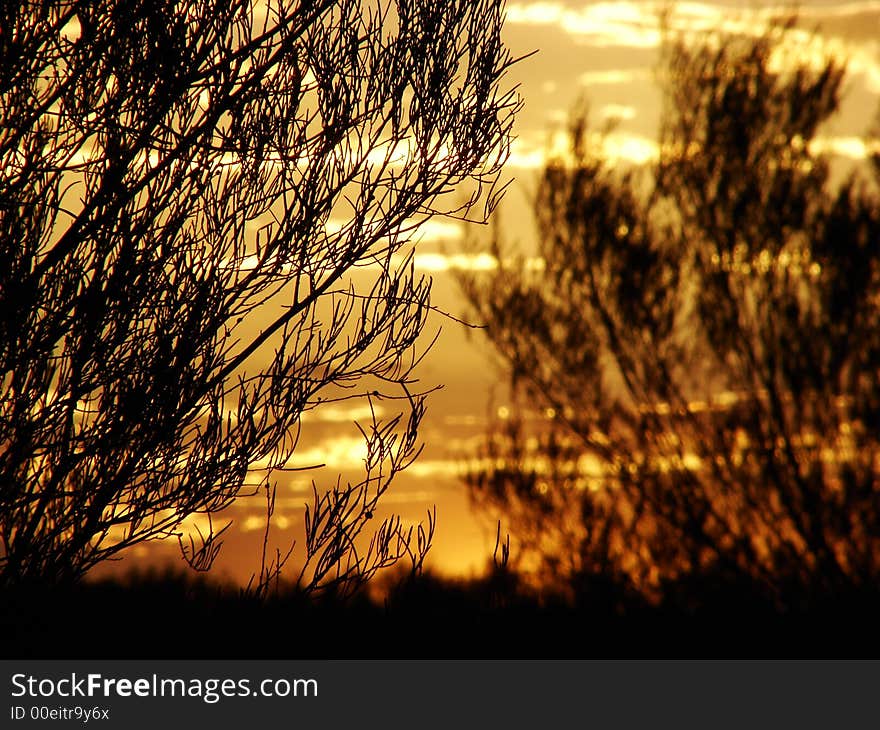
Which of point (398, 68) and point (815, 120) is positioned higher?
point (815, 120)

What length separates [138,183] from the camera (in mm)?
5469

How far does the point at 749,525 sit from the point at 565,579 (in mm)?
2126

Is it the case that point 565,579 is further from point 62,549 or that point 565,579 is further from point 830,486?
point 62,549

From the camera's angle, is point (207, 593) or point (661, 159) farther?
point (661, 159)

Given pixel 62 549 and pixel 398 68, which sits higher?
pixel 398 68

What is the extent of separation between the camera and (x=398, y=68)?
222 inches
